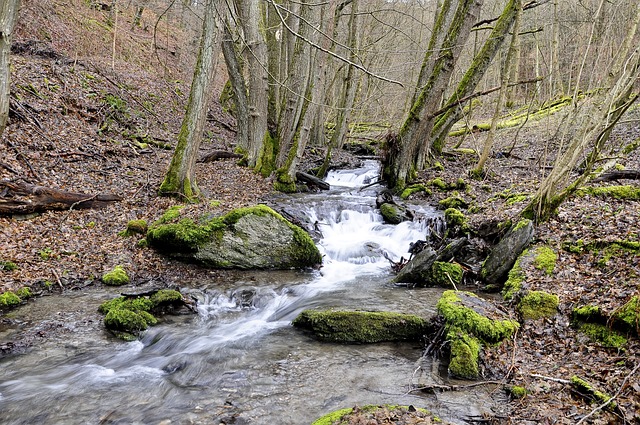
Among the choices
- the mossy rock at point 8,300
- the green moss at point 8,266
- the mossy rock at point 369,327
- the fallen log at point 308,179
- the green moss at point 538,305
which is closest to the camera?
the green moss at point 538,305

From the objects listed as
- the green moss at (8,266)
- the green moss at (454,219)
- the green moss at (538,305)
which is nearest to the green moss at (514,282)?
the green moss at (538,305)

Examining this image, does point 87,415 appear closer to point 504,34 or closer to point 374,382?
point 374,382

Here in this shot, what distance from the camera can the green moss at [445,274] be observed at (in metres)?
7.68

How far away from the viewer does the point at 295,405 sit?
435cm

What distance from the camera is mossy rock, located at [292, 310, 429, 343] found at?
226 inches

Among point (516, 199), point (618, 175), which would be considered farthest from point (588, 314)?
point (618, 175)

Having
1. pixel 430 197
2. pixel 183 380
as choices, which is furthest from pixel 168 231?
pixel 430 197

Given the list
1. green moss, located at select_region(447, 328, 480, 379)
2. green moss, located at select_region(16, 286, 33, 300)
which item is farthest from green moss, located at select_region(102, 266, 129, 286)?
green moss, located at select_region(447, 328, 480, 379)

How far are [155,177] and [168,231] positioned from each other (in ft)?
13.8

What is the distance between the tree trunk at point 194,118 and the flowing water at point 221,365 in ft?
11.4

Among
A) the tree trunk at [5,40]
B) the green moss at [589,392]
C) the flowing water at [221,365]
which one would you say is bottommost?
the flowing water at [221,365]

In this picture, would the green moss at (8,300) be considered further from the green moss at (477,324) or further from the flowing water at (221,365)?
the green moss at (477,324)

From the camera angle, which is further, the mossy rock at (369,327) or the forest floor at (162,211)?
the mossy rock at (369,327)

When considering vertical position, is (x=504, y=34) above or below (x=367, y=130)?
above
